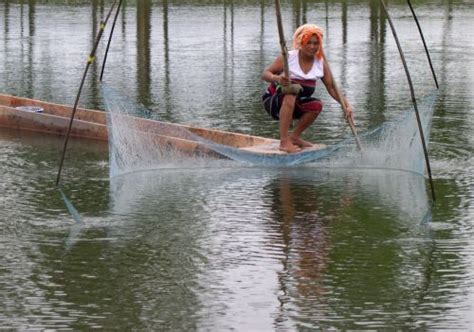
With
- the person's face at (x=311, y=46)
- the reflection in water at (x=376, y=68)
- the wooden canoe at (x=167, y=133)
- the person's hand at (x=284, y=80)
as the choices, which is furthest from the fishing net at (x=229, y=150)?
the reflection in water at (x=376, y=68)

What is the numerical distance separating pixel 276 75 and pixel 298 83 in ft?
0.75

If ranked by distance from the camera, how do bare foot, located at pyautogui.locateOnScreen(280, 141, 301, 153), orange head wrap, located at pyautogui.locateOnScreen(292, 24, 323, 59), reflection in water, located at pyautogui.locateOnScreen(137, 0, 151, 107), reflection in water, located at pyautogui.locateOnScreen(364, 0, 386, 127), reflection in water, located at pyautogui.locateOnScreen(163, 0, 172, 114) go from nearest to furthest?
orange head wrap, located at pyautogui.locateOnScreen(292, 24, 323, 59) → bare foot, located at pyautogui.locateOnScreen(280, 141, 301, 153) → reflection in water, located at pyautogui.locateOnScreen(364, 0, 386, 127) → reflection in water, located at pyautogui.locateOnScreen(163, 0, 172, 114) → reflection in water, located at pyautogui.locateOnScreen(137, 0, 151, 107)

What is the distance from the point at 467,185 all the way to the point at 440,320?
13.1ft

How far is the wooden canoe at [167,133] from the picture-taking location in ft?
39.7

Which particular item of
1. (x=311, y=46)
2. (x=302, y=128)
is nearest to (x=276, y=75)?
(x=311, y=46)

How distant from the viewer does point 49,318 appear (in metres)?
7.79

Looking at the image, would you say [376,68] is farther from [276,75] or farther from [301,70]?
[276,75]

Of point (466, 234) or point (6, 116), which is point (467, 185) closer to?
point (466, 234)

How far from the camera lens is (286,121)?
12.3 m

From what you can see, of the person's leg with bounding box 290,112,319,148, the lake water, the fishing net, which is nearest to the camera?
the lake water

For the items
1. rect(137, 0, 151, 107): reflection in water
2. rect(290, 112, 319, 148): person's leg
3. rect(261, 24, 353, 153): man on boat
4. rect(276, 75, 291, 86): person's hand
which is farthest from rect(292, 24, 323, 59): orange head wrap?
rect(137, 0, 151, 107): reflection in water

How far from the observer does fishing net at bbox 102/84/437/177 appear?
12.0 m

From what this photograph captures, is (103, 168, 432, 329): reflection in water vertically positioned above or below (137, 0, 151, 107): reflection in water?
below

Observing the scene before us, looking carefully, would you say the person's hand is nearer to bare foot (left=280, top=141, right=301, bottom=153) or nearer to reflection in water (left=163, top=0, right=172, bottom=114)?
bare foot (left=280, top=141, right=301, bottom=153)
